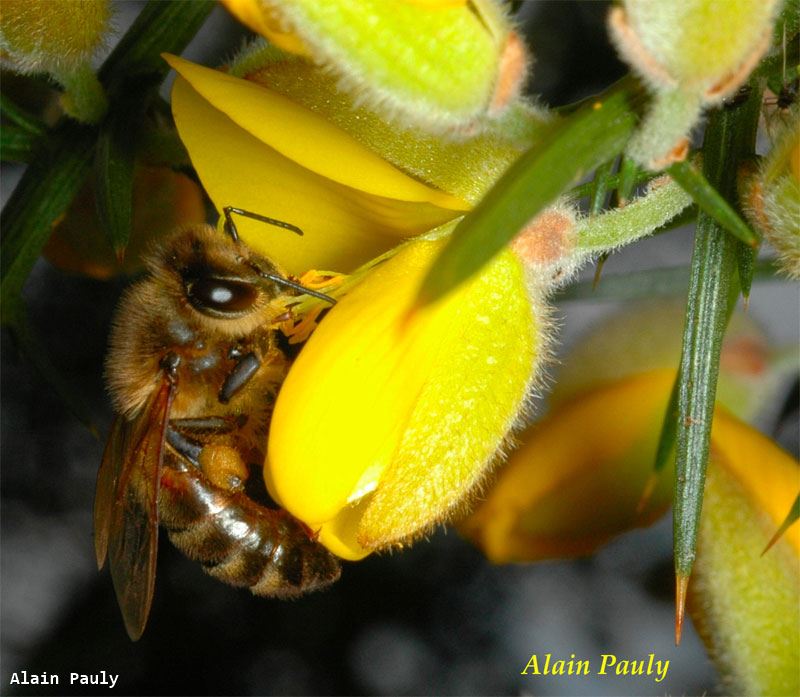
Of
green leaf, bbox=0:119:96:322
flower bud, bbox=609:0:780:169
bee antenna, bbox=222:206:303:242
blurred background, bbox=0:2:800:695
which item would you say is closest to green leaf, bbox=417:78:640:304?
flower bud, bbox=609:0:780:169

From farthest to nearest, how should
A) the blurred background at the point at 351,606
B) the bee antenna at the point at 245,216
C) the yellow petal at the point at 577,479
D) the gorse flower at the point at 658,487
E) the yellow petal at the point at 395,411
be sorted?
1. the blurred background at the point at 351,606
2. the yellow petal at the point at 577,479
3. the gorse flower at the point at 658,487
4. the bee antenna at the point at 245,216
5. the yellow petal at the point at 395,411

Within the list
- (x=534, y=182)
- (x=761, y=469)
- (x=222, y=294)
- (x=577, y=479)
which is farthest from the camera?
(x=577, y=479)

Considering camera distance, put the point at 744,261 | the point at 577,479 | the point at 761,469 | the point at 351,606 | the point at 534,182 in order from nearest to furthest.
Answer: the point at 534,182 → the point at 744,261 → the point at 761,469 → the point at 577,479 → the point at 351,606

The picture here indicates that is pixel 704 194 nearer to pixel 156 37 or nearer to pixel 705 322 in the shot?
pixel 705 322

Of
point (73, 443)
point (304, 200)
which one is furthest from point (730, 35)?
point (73, 443)

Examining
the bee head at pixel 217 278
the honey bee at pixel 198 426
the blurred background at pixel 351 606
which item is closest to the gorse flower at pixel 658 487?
the blurred background at pixel 351 606

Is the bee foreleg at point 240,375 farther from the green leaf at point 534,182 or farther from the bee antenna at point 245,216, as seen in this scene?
the green leaf at point 534,182

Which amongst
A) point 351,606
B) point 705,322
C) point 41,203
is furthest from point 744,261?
point 351,606

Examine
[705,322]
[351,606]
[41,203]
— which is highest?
[705,322]
